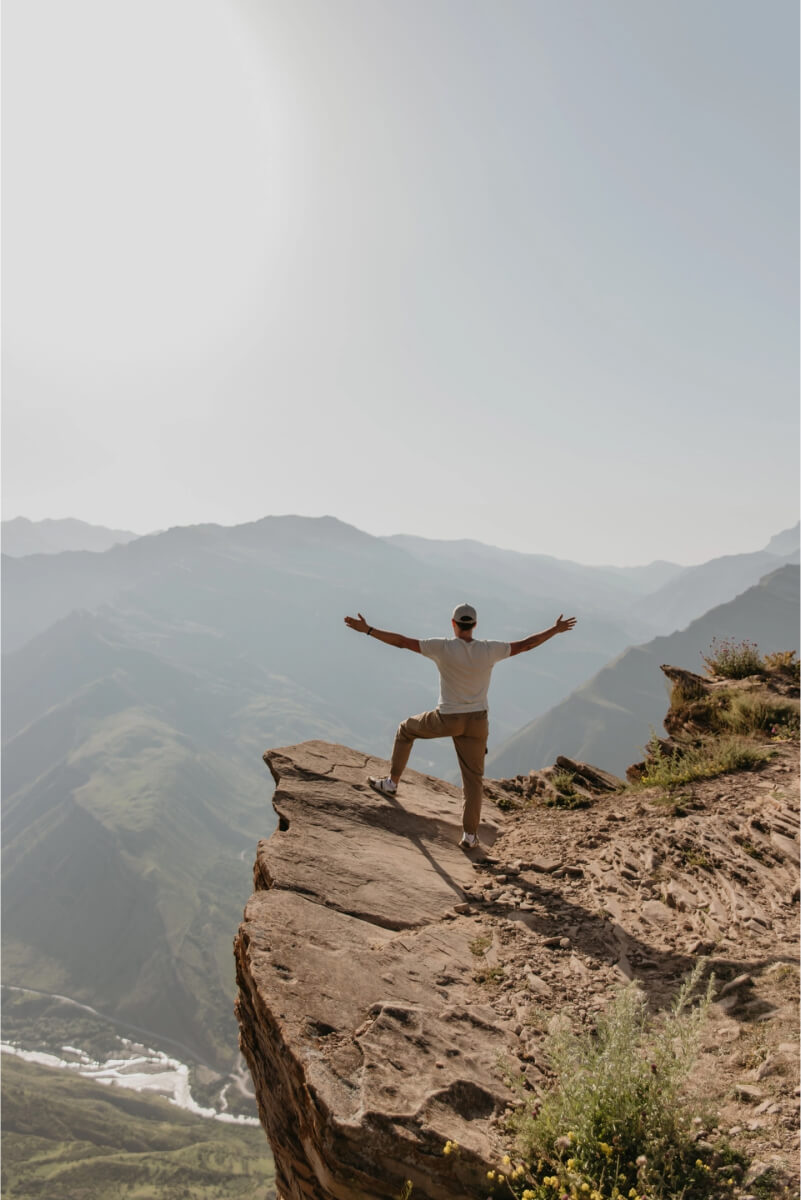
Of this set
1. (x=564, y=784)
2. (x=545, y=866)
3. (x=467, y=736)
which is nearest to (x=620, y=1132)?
(x=545, y=866)

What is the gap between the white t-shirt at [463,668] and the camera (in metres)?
8.02

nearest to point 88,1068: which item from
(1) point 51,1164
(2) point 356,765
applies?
(1) point 51,1164

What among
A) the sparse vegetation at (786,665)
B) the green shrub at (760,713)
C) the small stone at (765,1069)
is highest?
the sparse vegetation at (786,665)

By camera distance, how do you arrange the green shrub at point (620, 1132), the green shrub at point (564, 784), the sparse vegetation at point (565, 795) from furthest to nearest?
the green shrub at point (564, 784) < the sparse vegetation at point (565, 795) < the green shrub at point (620, 1132)

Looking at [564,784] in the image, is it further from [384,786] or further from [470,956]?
[470,956]

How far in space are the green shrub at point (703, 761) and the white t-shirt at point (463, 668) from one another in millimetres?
4703

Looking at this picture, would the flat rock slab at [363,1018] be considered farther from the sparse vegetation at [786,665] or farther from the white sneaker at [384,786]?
the sparse vegetation at [786,665]

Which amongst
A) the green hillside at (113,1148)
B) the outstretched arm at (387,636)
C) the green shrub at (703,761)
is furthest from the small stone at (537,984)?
the green hillside at (113,1148)

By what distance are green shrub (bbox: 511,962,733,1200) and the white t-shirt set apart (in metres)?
4.44

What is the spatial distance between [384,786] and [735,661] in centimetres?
1139

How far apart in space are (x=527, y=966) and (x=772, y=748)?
802 cm

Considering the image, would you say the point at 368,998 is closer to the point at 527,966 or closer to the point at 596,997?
the point at 527,966

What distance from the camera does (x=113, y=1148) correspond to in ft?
384

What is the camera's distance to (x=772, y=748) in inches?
443
